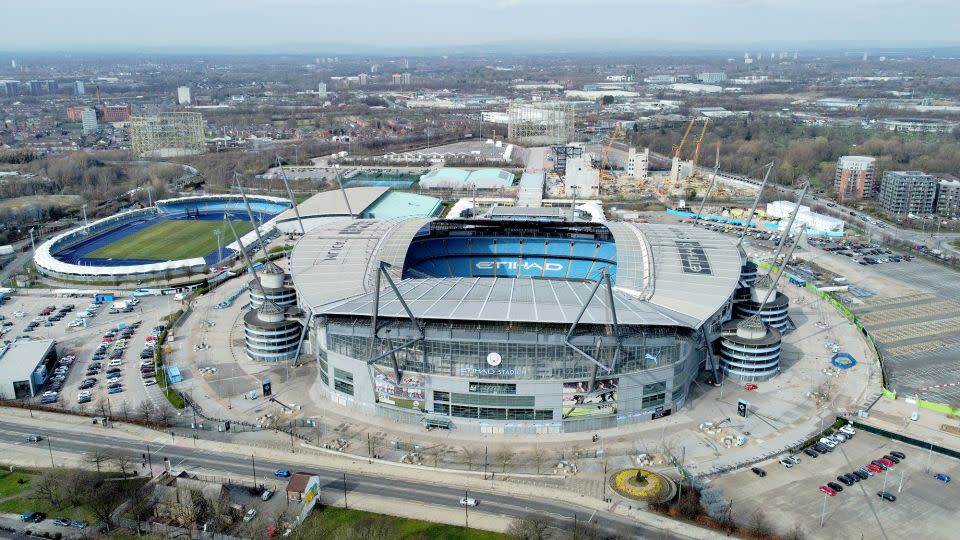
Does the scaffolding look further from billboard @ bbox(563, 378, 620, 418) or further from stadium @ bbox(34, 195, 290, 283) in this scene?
billboard @ bbox(563, 378, 620, 418)

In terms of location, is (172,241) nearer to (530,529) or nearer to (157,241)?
(157,241)

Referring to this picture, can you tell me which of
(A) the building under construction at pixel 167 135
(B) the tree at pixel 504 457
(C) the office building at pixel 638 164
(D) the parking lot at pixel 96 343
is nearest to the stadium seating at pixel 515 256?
(B) the tree at pixel 504 457

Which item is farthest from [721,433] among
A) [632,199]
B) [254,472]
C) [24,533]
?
[632,199]

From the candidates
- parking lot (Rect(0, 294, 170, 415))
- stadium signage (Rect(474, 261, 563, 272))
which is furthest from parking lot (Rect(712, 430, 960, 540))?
parking lot (Rect(0, 294, 170, 415))

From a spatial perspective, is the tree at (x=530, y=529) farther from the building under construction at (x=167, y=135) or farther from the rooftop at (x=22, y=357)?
the building under construction at (x=167, y=135)

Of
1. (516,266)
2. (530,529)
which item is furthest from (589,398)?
(516,266)
